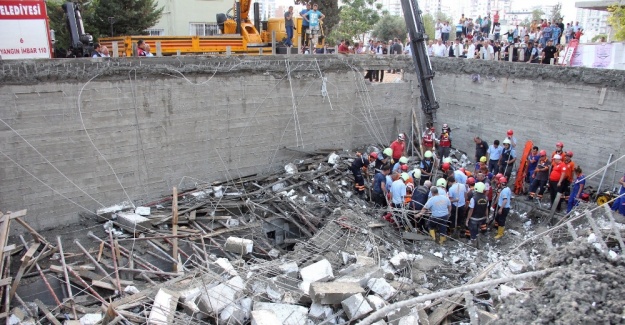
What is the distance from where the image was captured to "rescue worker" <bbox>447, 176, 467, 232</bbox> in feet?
35.8

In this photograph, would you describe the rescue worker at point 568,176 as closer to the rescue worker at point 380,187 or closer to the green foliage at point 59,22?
the rescue worker at point 380,187

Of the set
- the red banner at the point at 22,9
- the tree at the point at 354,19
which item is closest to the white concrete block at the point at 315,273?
the red banner at the point at 22,9

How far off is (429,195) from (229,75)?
587 cm

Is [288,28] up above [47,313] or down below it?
above

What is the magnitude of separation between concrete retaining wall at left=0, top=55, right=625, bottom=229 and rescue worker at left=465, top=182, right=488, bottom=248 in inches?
187

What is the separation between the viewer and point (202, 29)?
28.1m

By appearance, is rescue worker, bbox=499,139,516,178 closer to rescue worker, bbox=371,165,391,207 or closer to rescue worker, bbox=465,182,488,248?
rescue worker, bbox=465,182,488,248

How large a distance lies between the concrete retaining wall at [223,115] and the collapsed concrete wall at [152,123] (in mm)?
25

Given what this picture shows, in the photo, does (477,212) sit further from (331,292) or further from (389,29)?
(389,29)

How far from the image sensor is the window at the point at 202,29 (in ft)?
90.4

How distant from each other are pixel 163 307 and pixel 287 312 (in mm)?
1764

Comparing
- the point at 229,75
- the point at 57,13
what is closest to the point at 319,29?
the point at 229,75

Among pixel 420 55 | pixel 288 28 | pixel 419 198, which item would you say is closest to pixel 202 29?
pixel 288 28

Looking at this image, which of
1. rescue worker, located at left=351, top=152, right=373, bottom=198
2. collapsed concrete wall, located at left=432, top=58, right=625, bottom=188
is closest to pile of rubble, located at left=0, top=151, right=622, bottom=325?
rescue worker, located at left=351, top=152, right=373, bottom=198
